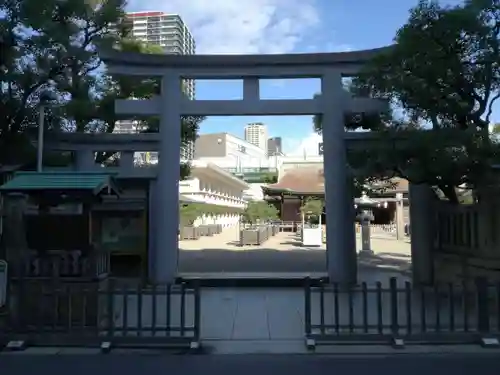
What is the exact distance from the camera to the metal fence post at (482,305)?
24.1 feet

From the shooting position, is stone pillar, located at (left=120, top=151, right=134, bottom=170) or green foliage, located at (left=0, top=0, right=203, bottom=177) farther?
stone pillar, located at (left=120, top=151, right=134, bottom=170)

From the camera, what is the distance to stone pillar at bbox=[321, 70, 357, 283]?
12758mm

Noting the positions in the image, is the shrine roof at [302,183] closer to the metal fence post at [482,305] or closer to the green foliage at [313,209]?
the green foliage at [313,209]

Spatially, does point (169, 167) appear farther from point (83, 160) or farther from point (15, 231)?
point (15, 231)

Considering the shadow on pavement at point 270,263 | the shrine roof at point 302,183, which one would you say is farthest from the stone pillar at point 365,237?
the shrine roof at point 302,183

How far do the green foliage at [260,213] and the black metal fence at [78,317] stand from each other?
1225 inches

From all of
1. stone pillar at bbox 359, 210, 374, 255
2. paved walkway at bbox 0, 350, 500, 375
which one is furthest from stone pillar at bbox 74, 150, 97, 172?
stone pillar at bbox 359, 210, 374, 255

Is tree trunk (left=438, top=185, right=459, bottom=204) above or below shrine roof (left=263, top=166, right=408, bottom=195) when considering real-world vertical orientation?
below

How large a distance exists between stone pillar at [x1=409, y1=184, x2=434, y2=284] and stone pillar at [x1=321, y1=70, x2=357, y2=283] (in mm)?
1489

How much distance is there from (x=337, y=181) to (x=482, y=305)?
586 cm

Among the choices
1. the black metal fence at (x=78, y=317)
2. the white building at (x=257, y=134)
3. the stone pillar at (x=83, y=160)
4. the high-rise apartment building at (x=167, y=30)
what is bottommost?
the black metal fence at (x=78, y=317)

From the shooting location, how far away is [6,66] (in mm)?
11742

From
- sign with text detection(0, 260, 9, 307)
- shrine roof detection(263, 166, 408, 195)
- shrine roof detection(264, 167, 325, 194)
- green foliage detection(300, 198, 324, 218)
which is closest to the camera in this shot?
sign with text detection(0, 260, 9, 307)

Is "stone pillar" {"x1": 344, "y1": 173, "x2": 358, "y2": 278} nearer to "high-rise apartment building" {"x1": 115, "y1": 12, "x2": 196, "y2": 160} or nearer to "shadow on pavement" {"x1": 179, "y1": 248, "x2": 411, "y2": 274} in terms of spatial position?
"shadow on pavement" {"x1": 179, "y1": 248, "x2": 411, "y2": 274}
